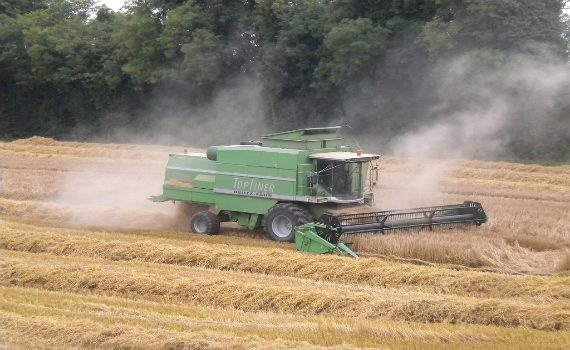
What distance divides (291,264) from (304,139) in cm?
493

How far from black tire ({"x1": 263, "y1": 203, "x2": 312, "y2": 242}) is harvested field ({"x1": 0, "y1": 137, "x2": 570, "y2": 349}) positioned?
44 centimetres

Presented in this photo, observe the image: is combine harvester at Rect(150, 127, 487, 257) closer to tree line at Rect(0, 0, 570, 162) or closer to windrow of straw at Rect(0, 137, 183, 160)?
windrow of straw at Rect(0, 137, 183, 160)

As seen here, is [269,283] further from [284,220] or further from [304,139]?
[304,139]

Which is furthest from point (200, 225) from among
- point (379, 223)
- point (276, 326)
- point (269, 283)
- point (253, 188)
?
point (276, 326)

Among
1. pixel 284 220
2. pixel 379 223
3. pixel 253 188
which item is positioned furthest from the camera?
pixel 253 188

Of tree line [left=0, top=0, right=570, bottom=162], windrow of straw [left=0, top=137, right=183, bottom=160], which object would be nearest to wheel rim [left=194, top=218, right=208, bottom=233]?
windrow of straw [left=0, top=137, right=183, bottom=160]

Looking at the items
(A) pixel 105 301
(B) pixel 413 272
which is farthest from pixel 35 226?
(B) pixel 413 272

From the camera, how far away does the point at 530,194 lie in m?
26.7

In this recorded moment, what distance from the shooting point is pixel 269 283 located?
603 inches

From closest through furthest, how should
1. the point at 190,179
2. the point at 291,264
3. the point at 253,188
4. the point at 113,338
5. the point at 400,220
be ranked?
the point at 113,338, the point at 291,264, the point at 400,220, the point at 253,188, the point at 190,179

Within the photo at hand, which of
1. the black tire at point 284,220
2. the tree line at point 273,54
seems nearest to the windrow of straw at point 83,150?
the tree line at point 273,54

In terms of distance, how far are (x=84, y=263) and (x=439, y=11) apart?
2610cm

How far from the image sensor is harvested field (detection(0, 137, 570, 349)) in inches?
475

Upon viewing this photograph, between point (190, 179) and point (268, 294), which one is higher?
point (190, 179)
